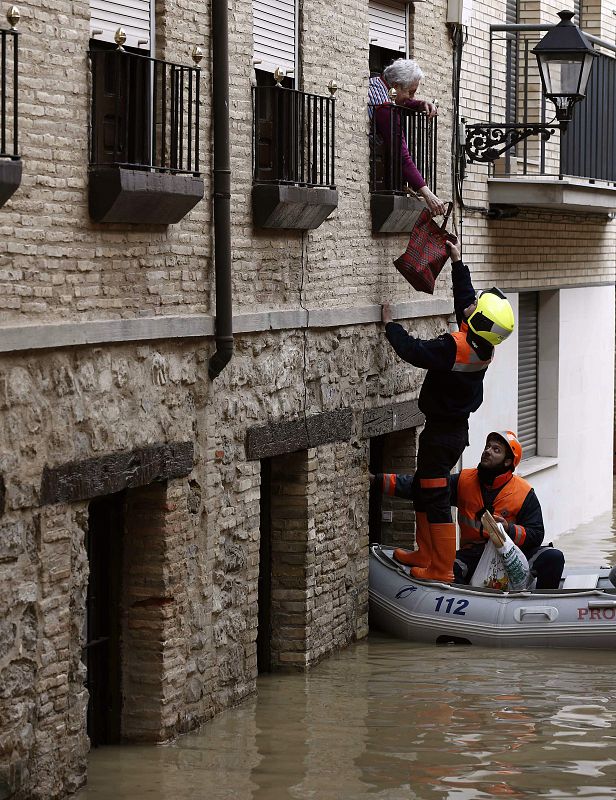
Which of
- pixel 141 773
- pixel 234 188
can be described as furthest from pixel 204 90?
pixel 141 773

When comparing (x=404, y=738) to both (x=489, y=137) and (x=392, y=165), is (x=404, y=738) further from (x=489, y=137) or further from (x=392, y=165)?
(x=489, y=137)

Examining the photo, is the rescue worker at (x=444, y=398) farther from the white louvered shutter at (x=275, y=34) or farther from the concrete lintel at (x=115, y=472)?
the concrete lintel at (x=115, y=472)

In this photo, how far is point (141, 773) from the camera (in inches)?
382

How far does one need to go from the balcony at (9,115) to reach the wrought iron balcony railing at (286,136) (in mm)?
3050

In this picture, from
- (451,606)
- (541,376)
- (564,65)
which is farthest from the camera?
(541,376)

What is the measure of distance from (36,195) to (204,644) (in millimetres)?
3345

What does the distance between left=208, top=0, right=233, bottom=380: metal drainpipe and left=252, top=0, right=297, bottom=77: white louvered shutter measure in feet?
2.69

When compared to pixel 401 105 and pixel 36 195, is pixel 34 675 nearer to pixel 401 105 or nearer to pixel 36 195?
pixel 36 195

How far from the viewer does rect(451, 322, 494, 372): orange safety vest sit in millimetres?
13219

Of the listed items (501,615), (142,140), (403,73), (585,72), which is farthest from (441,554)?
(142,140)

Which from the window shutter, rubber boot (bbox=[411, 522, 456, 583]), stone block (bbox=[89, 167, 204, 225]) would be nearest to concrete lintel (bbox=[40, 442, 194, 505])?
stone block (bbox=[89, 167, 204, 225])

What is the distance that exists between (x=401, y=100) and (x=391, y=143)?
49 cm

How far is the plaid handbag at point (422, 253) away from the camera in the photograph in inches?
541

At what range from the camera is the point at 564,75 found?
15.0 metres
